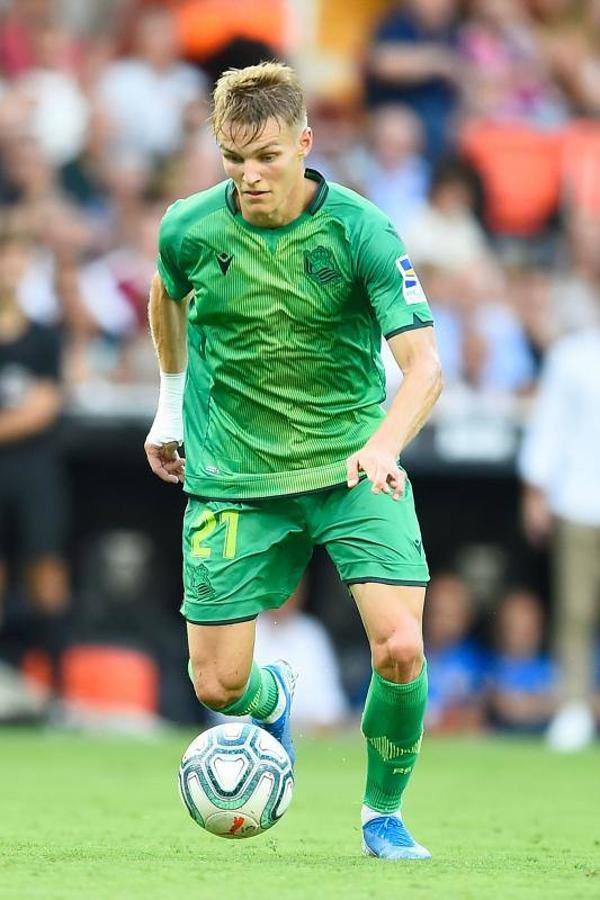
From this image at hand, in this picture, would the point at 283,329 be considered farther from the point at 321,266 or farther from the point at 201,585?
the point at 201,585

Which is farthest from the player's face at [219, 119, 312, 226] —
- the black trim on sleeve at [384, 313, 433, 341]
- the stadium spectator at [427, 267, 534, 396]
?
the stadium spectator at [427, 267, 534, 396]

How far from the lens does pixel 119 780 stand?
29.9 ft

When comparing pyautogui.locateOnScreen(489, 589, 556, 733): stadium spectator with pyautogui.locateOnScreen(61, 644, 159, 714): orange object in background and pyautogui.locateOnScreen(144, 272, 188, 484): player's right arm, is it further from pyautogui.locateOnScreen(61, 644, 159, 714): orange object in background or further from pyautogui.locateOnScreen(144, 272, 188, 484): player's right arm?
pyautogui.locateOnScreen(144, 272, 188, 484): player's right arm

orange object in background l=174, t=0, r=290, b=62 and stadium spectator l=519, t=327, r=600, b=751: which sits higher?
orange object in background l=174, t=0, r=290, b=62

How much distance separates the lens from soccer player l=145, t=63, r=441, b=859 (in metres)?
5.79

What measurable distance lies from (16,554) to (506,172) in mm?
4762

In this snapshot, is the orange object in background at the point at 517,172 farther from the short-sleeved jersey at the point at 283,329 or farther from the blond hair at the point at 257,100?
the blond hair at the point at 257,100

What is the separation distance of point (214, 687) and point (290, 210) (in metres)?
1.54

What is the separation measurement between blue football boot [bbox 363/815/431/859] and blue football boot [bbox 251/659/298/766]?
57 cm

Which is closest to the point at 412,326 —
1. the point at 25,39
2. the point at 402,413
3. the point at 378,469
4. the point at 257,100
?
the point at 402,413

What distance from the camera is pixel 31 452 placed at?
11.8 meters

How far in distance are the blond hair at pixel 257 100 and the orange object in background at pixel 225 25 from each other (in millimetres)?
8927

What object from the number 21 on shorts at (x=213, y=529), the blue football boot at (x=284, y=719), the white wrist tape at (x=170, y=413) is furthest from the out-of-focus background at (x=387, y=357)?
the number 21 on shorts at (x=213, y=529)

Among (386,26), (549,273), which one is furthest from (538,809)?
(386,26)
